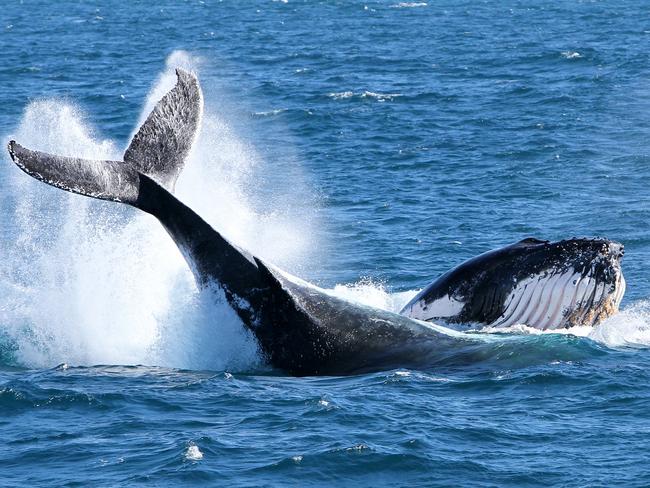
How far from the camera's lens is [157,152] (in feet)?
81.5

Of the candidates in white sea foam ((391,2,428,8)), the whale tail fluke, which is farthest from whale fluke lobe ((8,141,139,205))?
white sea foam ((391,2,428,8))

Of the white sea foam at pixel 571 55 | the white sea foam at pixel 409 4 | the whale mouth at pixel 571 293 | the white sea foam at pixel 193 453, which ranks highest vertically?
the white sea foam at pixel 409 4

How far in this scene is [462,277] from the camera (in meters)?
26.7

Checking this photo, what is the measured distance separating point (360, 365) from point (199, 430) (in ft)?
12.4

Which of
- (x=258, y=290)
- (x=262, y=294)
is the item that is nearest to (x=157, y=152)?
(x=258, y=290)

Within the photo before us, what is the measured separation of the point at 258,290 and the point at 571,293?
6179 mm

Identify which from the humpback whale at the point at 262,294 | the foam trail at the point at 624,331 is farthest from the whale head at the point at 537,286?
the humpback whale at the point at 262,294

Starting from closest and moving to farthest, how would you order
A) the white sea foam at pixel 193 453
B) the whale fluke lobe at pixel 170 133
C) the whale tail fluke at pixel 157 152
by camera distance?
the white sea foam at pixel 193 453
the whale tail fluke at pixel 157 152
the whale fluke lobe at pixel 170 133

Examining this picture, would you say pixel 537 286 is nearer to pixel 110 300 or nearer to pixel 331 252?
pixel 110 300

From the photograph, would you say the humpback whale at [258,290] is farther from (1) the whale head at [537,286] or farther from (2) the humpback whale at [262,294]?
(1) the whale head at [537,286]

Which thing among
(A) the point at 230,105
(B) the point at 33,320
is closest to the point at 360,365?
(B) the point at 33,320

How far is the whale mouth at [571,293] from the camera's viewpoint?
85.0ft

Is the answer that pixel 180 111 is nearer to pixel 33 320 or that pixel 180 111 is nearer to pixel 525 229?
pixel 33 320

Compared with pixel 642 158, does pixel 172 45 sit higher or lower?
higher
